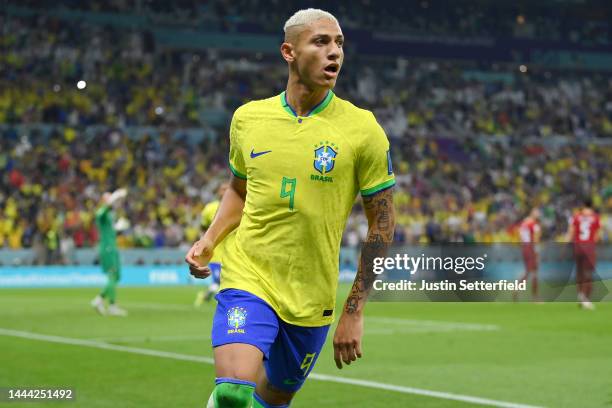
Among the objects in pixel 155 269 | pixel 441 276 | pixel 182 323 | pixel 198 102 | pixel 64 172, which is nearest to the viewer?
pixel 182 323

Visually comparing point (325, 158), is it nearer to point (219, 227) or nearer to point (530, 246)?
point (219, 227)

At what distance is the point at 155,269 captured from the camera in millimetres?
34875

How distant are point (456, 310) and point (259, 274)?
1770 centimetres

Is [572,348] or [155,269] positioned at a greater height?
[572,348]

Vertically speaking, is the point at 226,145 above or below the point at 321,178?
below

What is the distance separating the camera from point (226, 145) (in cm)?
4238

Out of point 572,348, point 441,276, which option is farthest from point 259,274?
point 441,276

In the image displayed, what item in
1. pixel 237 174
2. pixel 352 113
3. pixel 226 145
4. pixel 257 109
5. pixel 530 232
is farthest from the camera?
pixel 226 145

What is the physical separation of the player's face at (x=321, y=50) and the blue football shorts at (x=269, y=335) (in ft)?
3.83

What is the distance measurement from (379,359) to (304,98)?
8130mm

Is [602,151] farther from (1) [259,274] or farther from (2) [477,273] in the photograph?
(1) [259,274]

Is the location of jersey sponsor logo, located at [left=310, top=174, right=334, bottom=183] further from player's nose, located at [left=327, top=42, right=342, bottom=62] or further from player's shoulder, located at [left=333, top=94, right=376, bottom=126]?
player's nose, located at [left=327, top=42, right=342, bottom=62]

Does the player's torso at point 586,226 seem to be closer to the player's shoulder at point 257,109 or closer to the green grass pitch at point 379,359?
the green grass pitch at point 379,359

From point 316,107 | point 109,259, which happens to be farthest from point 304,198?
point 109,259
